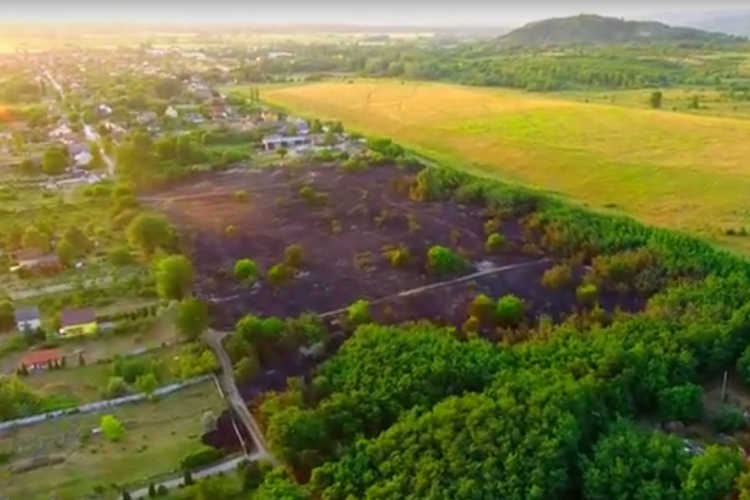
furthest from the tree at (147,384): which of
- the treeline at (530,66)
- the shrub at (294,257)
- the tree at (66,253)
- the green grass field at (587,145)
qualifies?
the treeline at (530,66)

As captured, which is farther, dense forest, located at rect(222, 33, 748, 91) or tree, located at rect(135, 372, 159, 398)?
dense forest, located at rect(222, 33, 748, 91)

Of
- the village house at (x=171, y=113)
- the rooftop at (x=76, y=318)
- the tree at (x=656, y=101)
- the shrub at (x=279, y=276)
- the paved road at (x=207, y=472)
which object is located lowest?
the paved road at (x=207, y=472)

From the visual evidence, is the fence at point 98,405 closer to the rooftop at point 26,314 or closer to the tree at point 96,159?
the rooftop at point 26,314

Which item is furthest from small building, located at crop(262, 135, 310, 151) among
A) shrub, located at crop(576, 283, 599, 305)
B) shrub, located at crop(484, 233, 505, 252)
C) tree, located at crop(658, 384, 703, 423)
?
tree, located at crop(658, 384, 703, 423)

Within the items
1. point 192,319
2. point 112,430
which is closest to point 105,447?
point 112,430

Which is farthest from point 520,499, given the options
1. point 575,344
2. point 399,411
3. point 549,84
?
point 549,84

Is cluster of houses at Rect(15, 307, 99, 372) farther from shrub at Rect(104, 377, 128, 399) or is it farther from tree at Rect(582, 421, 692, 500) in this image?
tree at Rect(582, 421, 692, 500)

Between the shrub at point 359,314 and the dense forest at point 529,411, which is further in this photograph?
the shrub at point 359,314
